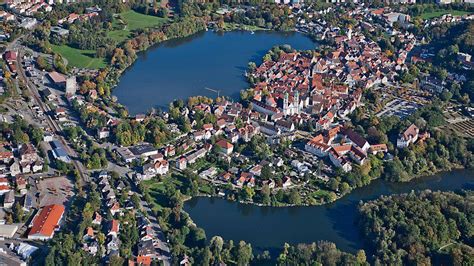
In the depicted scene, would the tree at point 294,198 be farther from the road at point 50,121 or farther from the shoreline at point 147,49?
the shoreline at point 147,49

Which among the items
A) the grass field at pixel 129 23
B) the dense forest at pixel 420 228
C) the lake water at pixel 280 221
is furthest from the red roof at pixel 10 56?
the dense forest at pixel 420 228

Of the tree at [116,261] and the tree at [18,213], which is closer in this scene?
the tree at [116,261]

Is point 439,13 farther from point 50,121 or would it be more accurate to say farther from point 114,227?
point 114,227

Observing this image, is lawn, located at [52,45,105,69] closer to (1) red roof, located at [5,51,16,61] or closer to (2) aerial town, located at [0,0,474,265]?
(2) aerial town, located at [0,0,474,265]

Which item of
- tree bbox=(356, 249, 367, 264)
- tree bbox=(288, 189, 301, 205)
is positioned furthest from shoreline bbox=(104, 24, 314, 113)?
tree bbox=(356, 249, 367, 264)

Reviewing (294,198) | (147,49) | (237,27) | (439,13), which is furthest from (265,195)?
(439,13)

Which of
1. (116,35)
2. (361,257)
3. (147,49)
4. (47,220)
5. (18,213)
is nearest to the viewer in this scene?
(361,257)
